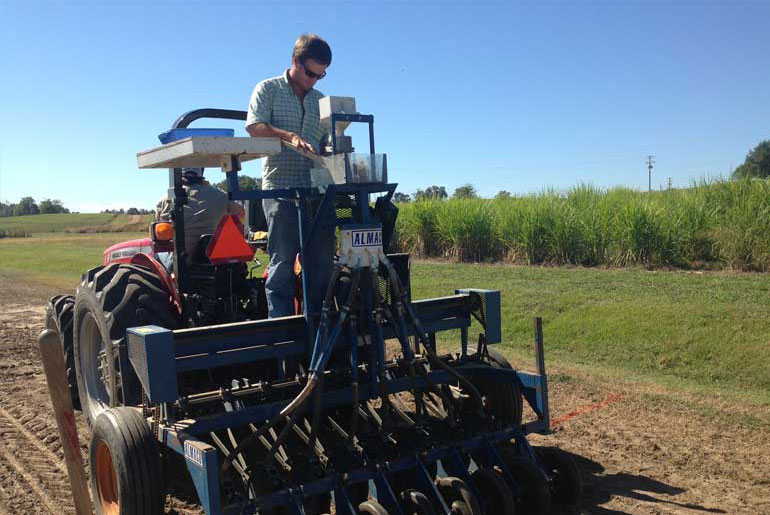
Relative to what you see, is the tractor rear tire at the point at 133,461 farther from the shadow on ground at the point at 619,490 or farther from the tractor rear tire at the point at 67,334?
the tractor rear tire at the point at 67,334

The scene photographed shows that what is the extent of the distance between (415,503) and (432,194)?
1766 centimetres

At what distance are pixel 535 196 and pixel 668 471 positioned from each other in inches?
511

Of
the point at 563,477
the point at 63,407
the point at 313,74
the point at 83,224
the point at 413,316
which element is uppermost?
the point at 83,224

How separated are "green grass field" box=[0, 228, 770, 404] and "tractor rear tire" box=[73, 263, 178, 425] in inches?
169

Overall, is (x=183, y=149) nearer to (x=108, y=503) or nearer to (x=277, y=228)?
(x=277, y=228)

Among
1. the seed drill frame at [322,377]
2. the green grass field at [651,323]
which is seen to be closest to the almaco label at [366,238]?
the seed drill frame at [322,377]

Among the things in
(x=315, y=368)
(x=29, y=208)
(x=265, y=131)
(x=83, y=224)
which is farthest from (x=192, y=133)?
(x=29, y=208)

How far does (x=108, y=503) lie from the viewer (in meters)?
3.81

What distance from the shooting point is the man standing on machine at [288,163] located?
4105 millimetres

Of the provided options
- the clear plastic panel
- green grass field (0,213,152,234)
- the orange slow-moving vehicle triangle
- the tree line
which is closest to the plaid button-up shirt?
the orange slow-moving vehicle triangle

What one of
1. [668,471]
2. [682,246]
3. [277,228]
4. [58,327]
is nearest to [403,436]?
[277,228]

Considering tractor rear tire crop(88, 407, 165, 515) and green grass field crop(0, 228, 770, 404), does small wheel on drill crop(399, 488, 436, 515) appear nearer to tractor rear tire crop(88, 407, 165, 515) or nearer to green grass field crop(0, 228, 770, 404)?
tractor rear tire crop(88, 407, 165, 515)

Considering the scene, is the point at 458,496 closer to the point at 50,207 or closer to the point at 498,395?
the point at 498,395

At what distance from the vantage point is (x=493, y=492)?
353 centimetres
